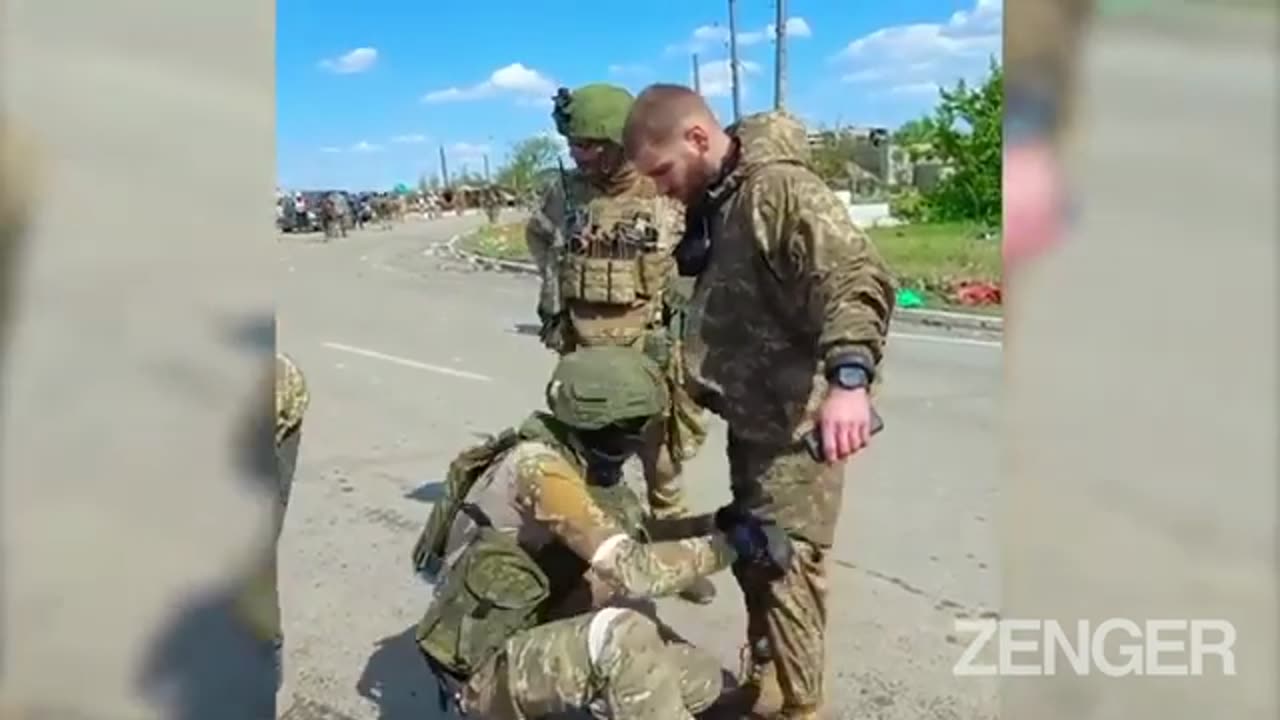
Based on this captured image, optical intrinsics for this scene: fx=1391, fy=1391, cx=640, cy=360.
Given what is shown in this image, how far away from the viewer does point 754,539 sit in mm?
2432

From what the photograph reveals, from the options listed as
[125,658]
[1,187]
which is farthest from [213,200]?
[125,658]

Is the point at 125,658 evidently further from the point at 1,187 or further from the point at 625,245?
the point at 625,245

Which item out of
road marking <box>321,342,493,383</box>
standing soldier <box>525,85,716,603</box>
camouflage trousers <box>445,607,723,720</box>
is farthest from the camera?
road marking <box>321,342,493,383</box>

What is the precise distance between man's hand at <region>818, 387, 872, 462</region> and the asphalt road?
839mm

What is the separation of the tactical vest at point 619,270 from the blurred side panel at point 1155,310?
92.7 inches

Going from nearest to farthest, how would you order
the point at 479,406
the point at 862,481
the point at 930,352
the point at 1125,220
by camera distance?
the point at 1125,220
the point at 862,481
the point at 479,406
the point at 930,352

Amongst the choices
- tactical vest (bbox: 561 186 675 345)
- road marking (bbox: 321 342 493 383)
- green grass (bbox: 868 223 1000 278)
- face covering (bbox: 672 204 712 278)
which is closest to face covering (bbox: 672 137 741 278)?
face covering (bbox: 672 204 712 278)

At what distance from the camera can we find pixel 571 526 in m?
2.23

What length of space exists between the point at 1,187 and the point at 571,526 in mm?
1173

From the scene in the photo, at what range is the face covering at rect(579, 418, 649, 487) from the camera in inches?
92.1

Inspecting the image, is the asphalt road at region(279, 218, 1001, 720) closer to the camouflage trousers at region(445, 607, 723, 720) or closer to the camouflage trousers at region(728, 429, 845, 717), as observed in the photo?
the camouflage trousers at region(728, 429, 845, 717)

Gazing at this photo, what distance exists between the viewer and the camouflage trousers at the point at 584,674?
2160 mm

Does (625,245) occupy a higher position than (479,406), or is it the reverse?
(625,245)

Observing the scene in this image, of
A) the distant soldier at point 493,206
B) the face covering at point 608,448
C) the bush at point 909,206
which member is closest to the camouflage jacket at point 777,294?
the face covering at point 608,448
